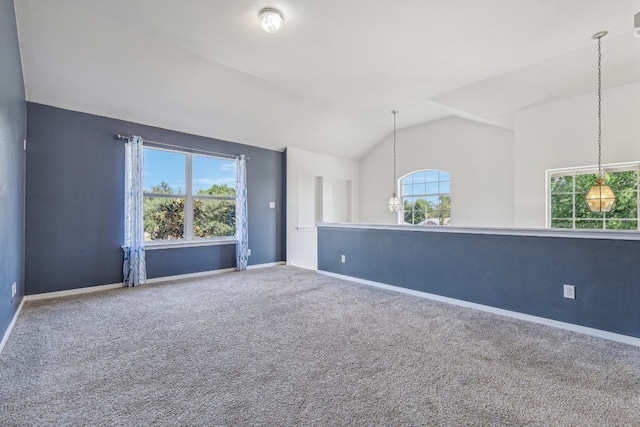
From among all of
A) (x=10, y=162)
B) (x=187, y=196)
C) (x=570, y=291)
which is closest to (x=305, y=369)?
(x=570, y=291)

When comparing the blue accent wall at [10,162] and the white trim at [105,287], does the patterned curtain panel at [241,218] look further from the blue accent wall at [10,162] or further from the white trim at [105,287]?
the blue accent wall at [10,162]

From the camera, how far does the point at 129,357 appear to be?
7.71 ft

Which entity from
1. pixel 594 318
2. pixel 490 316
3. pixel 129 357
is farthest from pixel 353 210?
pixel 129 357

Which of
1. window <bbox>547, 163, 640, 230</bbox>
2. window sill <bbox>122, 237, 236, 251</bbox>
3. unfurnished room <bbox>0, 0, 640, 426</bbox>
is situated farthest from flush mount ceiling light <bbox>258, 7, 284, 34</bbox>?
window <bbox>547, 163, 640, 230</bbox>

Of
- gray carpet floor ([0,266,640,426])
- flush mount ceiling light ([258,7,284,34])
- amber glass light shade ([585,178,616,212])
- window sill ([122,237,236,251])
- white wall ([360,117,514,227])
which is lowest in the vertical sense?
gray carpet floor ([0,266,640,426])

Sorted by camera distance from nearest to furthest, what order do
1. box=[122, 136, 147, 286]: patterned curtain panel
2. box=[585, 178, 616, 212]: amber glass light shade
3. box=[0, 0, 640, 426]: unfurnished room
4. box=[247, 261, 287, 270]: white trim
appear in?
1. box=[0, 0, 640, 426]: unfurnished room
2. box=[585, 178, 616, 212]: amber glass light shade
3. box=[122, 136, 147, 286]: patterned curtain panel
4. box=[247, 261, 287, 270]: white trim

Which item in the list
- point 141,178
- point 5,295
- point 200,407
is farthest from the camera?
point 141,178

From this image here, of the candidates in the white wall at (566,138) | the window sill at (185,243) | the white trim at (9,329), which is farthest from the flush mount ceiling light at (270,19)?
the white wall at (566,138)

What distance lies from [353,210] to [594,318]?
5805mm

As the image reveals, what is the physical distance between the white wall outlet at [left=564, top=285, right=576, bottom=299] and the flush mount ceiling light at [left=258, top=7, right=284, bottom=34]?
3785mm

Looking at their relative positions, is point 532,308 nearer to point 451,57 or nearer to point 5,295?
point 451,57

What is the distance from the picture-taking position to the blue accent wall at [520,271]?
8.87 feet

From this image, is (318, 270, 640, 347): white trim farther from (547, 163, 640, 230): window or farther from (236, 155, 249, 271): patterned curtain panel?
(236, 155, 249, 271): patterned curtain panel

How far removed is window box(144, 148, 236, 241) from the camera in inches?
197
